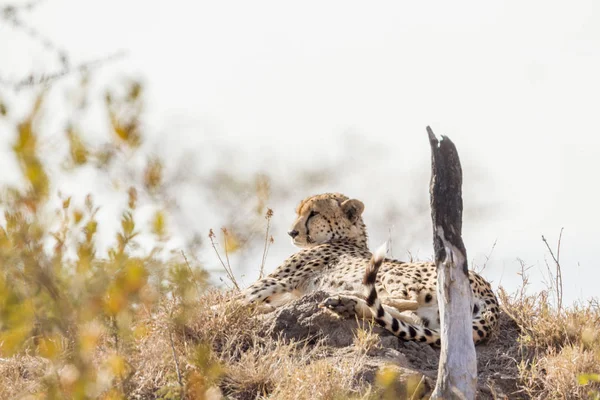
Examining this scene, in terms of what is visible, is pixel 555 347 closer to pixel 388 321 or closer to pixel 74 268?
pixel 388 321

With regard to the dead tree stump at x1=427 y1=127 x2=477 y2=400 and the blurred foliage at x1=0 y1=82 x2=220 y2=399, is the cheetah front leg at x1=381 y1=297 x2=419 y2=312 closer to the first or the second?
the dead tree stump at x1=427 y1=127 x2=477 y2=400

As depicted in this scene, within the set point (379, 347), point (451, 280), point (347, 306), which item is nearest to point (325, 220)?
point (347, 306)

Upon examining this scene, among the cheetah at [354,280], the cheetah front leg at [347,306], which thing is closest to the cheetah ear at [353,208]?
the cheetah at [354,280]

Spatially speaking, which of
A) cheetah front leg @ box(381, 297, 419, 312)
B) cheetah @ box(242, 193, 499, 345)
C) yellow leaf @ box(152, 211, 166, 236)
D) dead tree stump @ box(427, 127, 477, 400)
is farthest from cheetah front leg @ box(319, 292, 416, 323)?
yellow leaf @ box(152, 211, 166, 236)

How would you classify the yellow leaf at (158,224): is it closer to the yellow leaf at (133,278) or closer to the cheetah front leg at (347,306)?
the yellow leaf at (133,278)

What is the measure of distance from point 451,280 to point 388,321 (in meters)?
0.68

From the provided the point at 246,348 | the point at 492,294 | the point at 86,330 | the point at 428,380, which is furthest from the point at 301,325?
the point at 86,330

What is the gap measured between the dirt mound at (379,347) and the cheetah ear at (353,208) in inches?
65.7

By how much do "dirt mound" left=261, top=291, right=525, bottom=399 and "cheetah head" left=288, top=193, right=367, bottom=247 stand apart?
164cm

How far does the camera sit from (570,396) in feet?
14.7

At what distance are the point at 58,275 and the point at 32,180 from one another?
25 centimetres

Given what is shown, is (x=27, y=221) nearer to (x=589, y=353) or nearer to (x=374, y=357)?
(x=374, y=357)

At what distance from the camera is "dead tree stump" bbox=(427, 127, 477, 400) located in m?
4.04

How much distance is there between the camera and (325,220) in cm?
670
